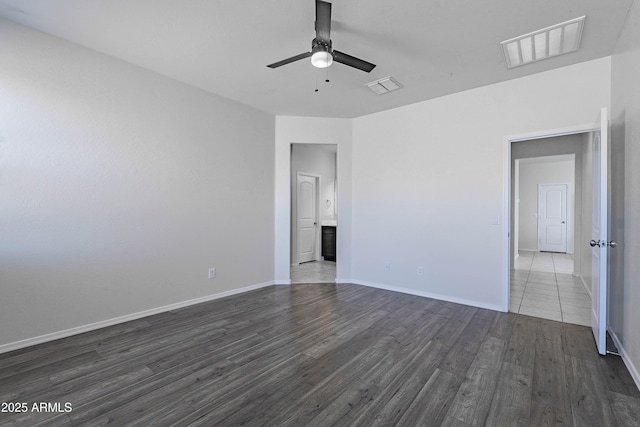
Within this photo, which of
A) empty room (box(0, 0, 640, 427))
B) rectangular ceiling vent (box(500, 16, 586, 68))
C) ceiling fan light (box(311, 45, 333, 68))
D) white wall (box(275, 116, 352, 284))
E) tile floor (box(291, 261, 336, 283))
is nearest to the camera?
empty room (box(0, 0, 640, 427))

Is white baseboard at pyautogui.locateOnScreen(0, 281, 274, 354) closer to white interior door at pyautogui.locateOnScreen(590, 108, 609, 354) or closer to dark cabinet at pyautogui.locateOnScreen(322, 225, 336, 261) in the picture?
dark cabinet at pyautogui.locateOnScreen(322, 225, 336, 261)

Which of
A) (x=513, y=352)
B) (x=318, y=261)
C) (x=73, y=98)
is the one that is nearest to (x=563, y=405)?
(x=513, y=352)

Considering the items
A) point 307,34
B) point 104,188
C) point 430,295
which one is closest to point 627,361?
point 430,295

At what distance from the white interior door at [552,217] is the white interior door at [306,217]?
709 centimetres

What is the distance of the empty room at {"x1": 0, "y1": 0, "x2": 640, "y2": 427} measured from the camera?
2.06m

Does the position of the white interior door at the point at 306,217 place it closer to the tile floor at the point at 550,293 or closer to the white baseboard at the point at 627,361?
the tile floor at the point at 550,293

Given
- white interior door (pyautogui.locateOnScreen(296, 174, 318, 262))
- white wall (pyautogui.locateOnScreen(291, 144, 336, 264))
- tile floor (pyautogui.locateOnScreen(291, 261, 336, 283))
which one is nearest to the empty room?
tile floor (pyautogui.locateOnScreen(291, 261, 336, 283))

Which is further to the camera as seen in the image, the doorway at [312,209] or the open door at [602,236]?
the doorway at [312,209]

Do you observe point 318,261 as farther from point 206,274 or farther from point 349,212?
point 206,274

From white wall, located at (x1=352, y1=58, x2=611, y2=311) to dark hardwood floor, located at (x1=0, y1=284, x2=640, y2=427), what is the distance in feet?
2.76

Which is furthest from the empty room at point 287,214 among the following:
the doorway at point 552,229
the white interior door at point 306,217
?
the white interior door at point 306,217

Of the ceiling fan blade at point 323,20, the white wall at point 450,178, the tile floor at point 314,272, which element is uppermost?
the ceiling fan blade at point 323,20

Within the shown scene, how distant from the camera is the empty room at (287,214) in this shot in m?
2.06

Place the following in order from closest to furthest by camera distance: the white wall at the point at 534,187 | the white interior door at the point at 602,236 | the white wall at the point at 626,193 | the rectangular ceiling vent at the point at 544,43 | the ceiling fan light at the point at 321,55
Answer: the white wall at the point at 626,193
the ceiling fan light at the point at 321,55
the white interior door at the point at 602,236
the rectangular ceiling vent at the point at 544,43
the white wall at the point at 534,187
